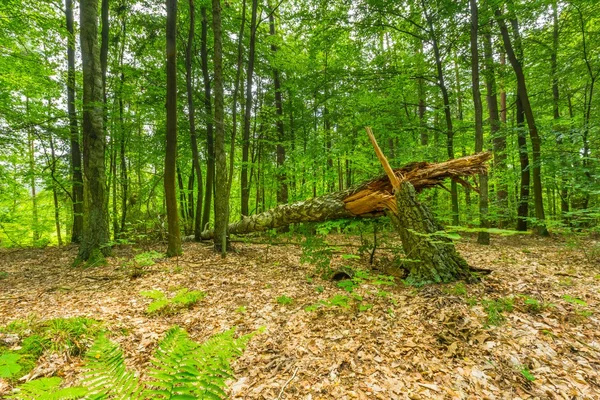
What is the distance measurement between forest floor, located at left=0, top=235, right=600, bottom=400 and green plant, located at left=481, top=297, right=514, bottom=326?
0.07 ft

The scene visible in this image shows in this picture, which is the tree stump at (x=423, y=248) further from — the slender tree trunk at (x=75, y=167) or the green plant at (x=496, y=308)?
the slender tree trunk at (x=75, y=167)

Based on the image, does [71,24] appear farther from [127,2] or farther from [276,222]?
[276,222]

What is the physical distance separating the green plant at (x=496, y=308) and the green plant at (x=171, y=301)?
423 centimetres

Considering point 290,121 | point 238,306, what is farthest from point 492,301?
point 290,121

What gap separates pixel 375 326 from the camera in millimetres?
3375

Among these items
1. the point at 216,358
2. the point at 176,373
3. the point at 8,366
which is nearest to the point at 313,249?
the point at 216,358

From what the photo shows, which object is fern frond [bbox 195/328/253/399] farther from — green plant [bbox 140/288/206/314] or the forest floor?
green plant [bbox 140/288/206/314]

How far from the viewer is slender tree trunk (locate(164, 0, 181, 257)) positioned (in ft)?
20.4

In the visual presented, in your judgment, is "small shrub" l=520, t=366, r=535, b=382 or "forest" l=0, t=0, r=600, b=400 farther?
"forest" l=0, t=0, r=600, b=400

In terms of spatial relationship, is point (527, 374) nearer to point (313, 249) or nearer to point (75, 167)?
point (313, 249)

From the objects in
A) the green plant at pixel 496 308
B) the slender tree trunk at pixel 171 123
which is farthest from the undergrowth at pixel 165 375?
the slender tree trunk at pixel 171 123

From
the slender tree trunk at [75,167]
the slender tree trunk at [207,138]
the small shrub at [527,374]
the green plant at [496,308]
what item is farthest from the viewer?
the slender tree trunk at [75,167]

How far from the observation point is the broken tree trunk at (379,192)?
5000 mm

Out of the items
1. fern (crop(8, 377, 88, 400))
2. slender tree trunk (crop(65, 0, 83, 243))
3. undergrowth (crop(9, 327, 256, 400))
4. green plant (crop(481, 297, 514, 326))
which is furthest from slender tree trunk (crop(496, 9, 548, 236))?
slender tree trunk (crop(65, 0, 83, 243))
